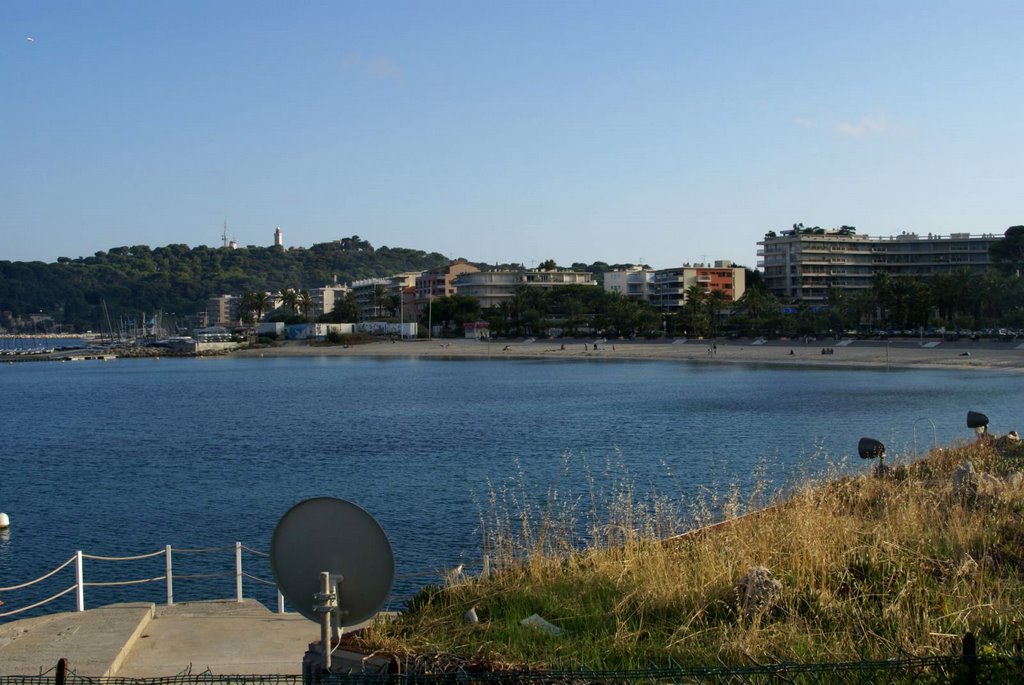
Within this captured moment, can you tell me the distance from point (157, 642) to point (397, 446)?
101 feet

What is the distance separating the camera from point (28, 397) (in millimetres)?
77500

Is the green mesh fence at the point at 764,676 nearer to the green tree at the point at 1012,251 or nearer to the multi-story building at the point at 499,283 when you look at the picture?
the green tree at the point at 1012,251

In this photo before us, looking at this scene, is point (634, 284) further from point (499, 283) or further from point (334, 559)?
point (334, 559)

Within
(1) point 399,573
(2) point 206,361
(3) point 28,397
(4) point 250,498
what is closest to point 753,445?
(4) point 250,498

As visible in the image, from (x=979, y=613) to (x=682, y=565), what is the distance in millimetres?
2474

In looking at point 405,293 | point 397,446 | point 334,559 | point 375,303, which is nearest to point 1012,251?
point 397,446

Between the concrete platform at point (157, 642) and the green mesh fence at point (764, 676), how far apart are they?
2760 millimetres

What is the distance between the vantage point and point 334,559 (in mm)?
5254

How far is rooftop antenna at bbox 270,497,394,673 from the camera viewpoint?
5.14 metres

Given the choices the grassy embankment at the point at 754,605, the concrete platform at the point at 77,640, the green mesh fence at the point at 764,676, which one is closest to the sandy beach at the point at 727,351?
the grassy embankment at the point at 754,605

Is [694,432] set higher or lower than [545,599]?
lower

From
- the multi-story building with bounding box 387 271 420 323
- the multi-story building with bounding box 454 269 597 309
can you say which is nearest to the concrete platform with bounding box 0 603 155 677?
the multi-story building with bounding box 454 269 597 309

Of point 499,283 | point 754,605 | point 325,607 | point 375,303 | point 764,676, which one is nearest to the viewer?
point 325,607

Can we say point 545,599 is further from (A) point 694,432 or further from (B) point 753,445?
(A) point 694,432
